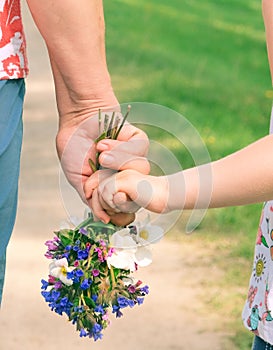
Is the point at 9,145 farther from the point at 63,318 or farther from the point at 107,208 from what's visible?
the point at 63,318

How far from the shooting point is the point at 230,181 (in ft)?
7.47

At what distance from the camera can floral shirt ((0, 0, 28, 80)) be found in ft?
7.69

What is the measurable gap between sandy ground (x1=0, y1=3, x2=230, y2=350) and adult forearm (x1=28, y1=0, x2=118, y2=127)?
2052 mm

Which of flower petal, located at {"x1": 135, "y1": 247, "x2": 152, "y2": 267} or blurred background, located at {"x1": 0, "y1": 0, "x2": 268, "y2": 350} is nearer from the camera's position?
flower petal, located at {"x1": 135, "y1": 247, "x2": 152, "y2": 267}

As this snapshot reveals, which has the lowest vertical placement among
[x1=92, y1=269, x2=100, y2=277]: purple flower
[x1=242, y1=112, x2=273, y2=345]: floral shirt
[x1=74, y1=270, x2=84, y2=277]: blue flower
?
[x1=242, y1=112, x2=273, y2=345]: floral shirt

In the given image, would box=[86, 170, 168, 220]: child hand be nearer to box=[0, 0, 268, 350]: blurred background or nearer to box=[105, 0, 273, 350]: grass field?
box=[0, 0, 268, 350]: blurred background

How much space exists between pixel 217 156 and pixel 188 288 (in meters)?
1.61

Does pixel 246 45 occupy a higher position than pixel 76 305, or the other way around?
pixel 76 305

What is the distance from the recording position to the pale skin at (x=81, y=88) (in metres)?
2.54

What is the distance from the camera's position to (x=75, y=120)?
277 cm

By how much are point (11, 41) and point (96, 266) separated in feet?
1.93

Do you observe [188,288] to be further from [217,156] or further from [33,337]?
[217,156]

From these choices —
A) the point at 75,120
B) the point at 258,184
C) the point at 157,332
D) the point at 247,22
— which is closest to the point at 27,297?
the point at 157,332

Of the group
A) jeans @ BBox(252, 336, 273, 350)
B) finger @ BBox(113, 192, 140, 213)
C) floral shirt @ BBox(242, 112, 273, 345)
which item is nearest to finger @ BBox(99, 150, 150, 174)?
finger @ BBox(113, 192, 140, 213)
